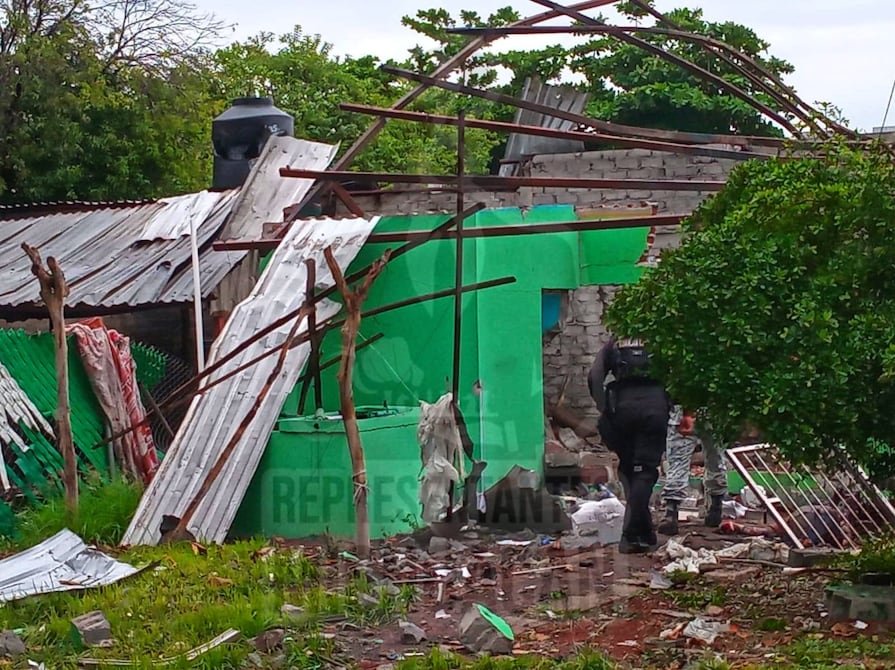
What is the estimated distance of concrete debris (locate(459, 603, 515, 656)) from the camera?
217 inches

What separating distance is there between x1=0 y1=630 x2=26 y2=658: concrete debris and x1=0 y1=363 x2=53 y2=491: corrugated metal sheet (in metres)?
2.83

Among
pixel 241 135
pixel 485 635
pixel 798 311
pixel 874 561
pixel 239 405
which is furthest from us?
pixel 241 135

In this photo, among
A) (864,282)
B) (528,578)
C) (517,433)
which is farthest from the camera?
(517,433)

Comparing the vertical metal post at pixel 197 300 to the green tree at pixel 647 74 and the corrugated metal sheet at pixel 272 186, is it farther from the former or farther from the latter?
the green tree at pixel 647 74

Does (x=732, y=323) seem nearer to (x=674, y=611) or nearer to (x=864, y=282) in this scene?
(x=864, y=282)

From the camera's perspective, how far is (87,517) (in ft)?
26.4

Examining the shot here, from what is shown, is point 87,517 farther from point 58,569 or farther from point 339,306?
point 339,306

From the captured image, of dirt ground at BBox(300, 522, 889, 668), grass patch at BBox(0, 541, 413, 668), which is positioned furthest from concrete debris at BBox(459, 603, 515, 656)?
grass patch at BBox(0, 541, 413, 668)

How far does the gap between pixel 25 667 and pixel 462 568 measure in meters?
2.82

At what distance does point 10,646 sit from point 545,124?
10572mm

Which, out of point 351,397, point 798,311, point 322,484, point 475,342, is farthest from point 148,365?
point 798,311

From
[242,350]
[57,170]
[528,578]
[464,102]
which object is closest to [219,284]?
[242,350]

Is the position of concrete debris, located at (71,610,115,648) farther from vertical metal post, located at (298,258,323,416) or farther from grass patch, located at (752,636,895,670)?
grass patch, located at (752,636,895,670)

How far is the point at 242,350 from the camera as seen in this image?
347 inches
